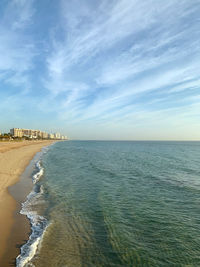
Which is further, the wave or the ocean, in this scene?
the ocean

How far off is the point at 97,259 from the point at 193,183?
12792 mm

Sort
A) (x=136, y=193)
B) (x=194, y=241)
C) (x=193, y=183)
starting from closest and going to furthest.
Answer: (x=194, y=241), (x=136, y=193), (x=193, y=183)

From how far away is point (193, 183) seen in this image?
14.7 metres

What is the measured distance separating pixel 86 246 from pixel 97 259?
745mm

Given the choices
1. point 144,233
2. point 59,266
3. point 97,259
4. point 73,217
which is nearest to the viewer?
point 59,266

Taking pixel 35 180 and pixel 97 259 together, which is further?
pixel 35 180

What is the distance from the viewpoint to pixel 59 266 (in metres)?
4.79

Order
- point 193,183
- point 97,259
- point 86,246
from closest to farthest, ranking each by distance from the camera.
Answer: point 97,259 → point 86,246 → point 193,183

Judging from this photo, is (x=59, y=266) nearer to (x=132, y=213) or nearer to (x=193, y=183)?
(x=132, y=213)

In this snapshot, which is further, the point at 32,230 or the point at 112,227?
the point at 112,227

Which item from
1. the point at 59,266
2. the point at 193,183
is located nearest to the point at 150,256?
the point at 59,266

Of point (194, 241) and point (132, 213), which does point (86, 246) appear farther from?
point (194, 241)

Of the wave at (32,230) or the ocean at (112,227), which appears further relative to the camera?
the ocean at (112,227)

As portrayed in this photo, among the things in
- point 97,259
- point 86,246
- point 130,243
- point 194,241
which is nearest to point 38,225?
point 86,246
